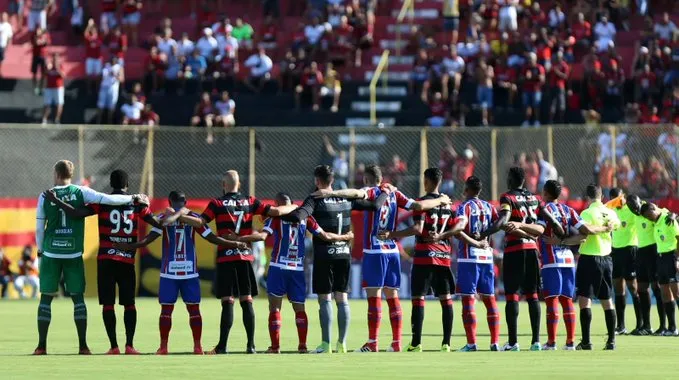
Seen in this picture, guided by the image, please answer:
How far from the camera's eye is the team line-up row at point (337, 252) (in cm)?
1878

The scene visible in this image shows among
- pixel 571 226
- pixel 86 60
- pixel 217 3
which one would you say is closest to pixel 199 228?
pixel 571 226

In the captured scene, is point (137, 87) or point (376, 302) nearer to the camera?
point (376, 302)

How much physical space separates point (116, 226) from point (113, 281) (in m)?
0.65

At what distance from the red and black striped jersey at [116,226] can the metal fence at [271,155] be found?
1476 centimetres

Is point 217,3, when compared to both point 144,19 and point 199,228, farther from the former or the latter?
point 199,228

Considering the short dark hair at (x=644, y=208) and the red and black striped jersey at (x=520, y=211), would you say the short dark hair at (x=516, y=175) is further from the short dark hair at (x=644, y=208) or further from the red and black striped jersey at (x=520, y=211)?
the short dark hair at (x=644, y=208)

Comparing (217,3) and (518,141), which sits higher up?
(217,3)

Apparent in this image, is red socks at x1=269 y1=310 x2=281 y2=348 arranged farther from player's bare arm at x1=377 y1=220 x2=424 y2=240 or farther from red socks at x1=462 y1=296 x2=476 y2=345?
red socks at x1=462 y1=296 x2=476 y2=345

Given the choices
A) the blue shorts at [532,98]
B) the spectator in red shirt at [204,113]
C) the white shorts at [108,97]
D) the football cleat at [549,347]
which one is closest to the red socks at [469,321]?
the football cleat at [549,347]

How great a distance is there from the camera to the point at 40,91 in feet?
132

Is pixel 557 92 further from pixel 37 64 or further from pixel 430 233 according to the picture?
pixel 430 233

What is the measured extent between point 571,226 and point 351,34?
2303 cm

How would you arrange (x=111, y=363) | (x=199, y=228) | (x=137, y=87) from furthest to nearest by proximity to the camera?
(x=137, y=87) < (x=199, y=228) < (x=111, y=363)

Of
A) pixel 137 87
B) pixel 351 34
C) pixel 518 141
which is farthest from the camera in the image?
pixel 351 34
